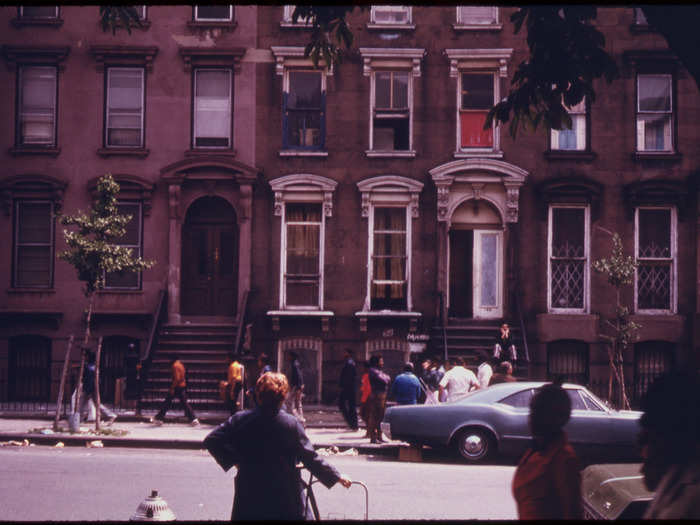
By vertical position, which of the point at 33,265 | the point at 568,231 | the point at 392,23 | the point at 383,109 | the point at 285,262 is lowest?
the point at 33,265

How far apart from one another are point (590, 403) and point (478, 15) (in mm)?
13127

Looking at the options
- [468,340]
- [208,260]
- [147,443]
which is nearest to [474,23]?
[468,340]

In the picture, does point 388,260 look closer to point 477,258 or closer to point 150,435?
point 477,258

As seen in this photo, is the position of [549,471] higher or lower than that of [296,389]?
higher

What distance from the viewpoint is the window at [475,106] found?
78.4ft

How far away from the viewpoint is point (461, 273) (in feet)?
79.4

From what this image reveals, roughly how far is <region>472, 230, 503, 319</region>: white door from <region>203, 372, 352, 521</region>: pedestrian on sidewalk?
17878 mm

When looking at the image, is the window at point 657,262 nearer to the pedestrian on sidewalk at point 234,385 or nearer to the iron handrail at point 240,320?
the iron handrail at point 240,320

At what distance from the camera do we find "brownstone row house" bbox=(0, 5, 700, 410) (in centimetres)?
2348

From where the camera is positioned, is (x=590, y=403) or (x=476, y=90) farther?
(x=476, y=90)

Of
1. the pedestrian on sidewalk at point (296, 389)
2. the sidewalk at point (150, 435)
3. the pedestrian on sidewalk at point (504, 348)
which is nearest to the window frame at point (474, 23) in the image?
the pedestrian on sidewalk at point (504, 348)

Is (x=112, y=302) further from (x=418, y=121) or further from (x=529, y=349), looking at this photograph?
(x=529, y=349)

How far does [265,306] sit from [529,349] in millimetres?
7035

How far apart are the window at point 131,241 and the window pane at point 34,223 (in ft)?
6.40
